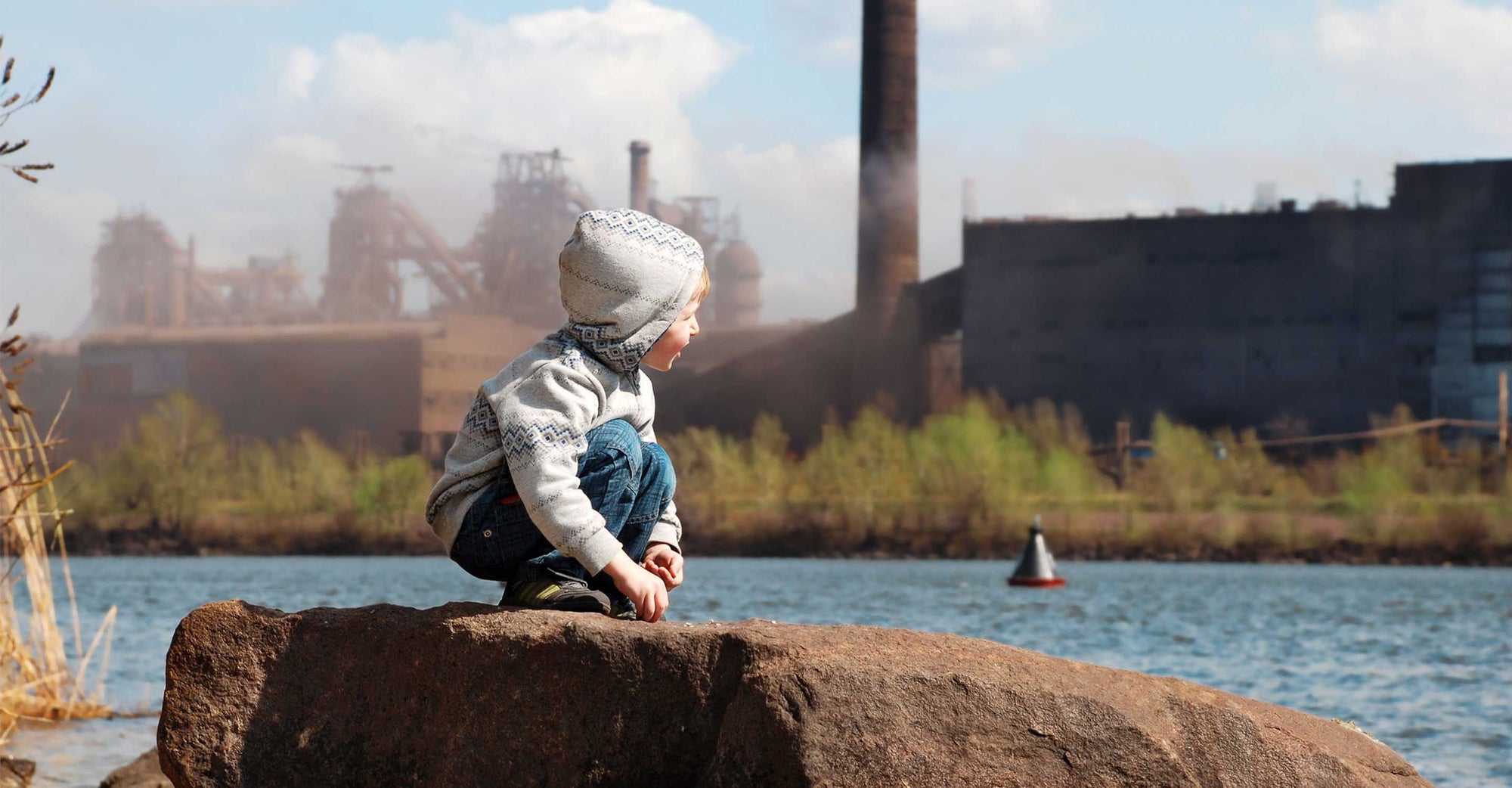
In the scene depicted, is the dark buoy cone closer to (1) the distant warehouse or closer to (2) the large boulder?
(1) the distant warehouse

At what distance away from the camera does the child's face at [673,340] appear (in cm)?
355

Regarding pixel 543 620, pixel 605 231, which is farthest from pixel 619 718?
pixel 605 231

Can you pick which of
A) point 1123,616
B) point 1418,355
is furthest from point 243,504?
point 1418,355

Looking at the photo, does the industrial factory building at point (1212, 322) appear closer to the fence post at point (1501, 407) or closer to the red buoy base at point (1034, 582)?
the fence post at point (1501, 407)

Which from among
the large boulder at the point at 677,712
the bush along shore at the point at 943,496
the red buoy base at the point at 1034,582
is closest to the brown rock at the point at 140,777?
the large boulder at the point at 677,712

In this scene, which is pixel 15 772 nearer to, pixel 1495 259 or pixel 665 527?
pixel 665 527

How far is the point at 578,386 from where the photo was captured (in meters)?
3.36

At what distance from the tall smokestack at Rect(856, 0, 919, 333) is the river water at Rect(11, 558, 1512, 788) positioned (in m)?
7.79

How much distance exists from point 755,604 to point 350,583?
10.1 meters

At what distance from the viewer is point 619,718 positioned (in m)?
3.34

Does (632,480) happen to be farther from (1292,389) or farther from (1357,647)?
(1292,389)

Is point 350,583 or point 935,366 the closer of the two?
point 350,583

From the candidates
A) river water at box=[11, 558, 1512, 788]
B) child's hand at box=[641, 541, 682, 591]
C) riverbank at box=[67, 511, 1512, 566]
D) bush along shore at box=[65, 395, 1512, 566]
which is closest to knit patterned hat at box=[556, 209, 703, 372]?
child's hand at box=[641, 541, 682, 591]

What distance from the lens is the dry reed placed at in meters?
5.33
